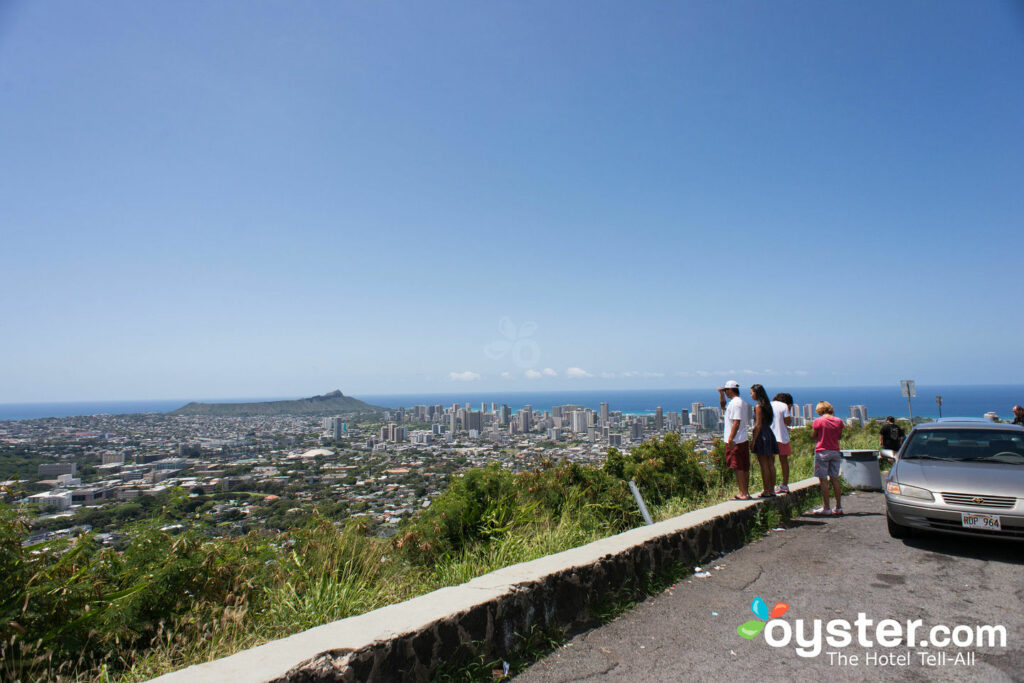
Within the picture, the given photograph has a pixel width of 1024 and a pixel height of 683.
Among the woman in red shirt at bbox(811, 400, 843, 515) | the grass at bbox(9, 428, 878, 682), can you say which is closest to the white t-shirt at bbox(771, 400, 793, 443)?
the woman in red shirt at bbox(811, 400, 843, 515)

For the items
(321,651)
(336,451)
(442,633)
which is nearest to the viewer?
(321,651)

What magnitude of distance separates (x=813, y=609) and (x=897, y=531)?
3.17 metres

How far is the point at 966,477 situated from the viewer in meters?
5.97

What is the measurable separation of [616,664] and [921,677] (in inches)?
75.7

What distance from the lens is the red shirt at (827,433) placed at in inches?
314

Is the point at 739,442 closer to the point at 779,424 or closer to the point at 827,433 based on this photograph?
the point at 779,424

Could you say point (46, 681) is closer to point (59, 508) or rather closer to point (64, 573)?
point (64, 573)

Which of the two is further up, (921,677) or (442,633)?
(442,633)

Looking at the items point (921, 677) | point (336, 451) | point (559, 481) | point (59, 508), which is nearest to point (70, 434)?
point (336, 451)

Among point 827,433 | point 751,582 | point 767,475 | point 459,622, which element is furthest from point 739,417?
point 459,622

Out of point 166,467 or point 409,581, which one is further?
point 166,467

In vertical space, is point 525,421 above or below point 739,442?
below

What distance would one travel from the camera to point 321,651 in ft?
8.14

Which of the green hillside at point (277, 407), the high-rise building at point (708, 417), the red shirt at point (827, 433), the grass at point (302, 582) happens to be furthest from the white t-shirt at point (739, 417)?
the green hillside at point (277, 407)
